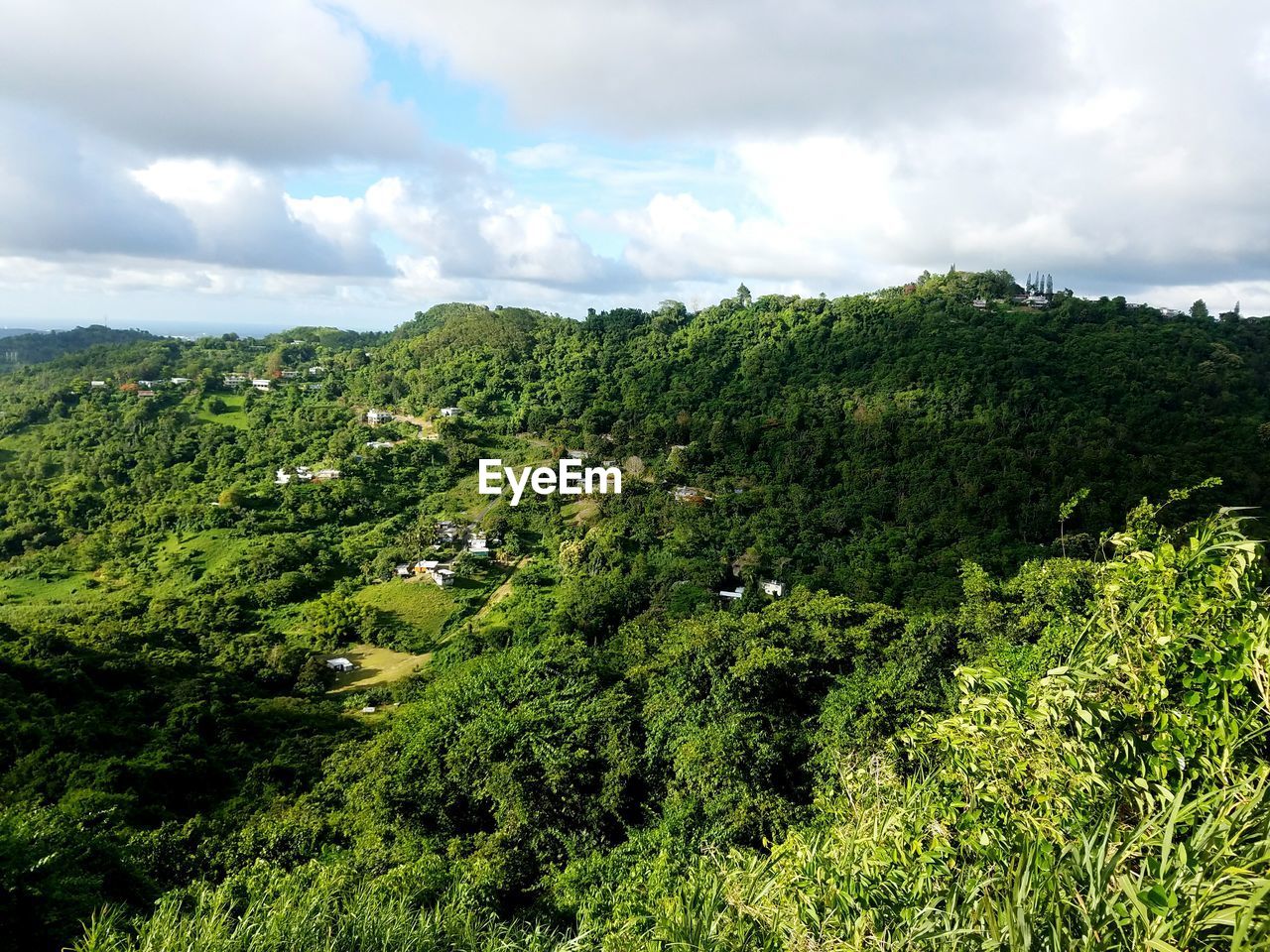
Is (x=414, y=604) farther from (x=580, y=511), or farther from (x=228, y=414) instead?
(x=228, y=414)

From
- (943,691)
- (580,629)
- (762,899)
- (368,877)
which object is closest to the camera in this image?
(762,899)

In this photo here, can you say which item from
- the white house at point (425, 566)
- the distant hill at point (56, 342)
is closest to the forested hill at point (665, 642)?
the white house at point (425, 566)

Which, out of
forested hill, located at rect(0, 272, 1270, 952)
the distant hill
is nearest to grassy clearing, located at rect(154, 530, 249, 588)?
forested hill, located at rect(0, 272, 1270, 952)

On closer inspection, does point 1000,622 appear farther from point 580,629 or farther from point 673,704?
point 580,629

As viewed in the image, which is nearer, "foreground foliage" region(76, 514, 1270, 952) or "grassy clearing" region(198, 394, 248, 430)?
"foreground foliage" region(76, 514, 1270, 952)

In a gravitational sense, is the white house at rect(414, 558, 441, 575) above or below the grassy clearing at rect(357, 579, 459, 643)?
above

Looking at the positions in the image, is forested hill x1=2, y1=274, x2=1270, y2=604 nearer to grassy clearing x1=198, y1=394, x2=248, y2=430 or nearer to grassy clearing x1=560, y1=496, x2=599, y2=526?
grassy clearing x1=560, y1=496, x2=599, y2=526

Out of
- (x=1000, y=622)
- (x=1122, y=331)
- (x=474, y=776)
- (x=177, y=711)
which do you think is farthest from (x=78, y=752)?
(x=1122, y=331)
